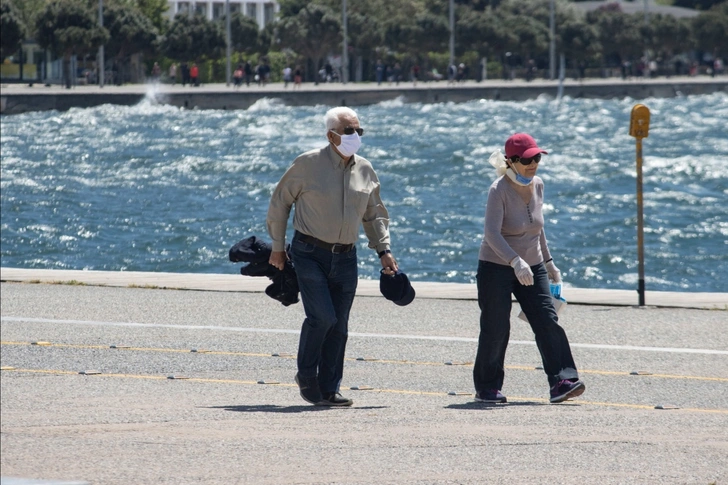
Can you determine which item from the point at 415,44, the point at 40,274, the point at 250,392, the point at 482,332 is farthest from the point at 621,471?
the point at 415,44

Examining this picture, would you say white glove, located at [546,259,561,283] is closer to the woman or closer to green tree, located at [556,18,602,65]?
the woman

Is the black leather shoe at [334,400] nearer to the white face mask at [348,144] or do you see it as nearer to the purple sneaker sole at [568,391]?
the purple sneaker sole at [568,391]

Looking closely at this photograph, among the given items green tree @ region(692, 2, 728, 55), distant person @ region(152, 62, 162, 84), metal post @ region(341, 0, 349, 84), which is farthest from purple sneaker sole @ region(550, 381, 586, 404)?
green tree @ region(692, 2, 728, 55)

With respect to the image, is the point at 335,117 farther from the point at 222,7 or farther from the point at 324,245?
the point at 222,7

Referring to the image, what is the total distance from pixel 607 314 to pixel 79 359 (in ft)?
14.8

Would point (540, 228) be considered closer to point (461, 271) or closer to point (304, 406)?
point (304, 406)

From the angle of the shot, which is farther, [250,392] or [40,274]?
[40,274]

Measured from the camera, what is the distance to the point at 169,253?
2723 centimetres

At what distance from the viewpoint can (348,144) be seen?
24.4ft

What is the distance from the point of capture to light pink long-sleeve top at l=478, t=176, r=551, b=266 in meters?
7.68

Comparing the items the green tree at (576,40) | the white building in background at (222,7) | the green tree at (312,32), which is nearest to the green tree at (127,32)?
the green tree at (312,32)

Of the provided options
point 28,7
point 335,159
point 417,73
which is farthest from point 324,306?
point 28,7

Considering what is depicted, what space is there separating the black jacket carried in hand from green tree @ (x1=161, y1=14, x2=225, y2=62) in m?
79.5

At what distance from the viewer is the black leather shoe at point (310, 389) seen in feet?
25.2
